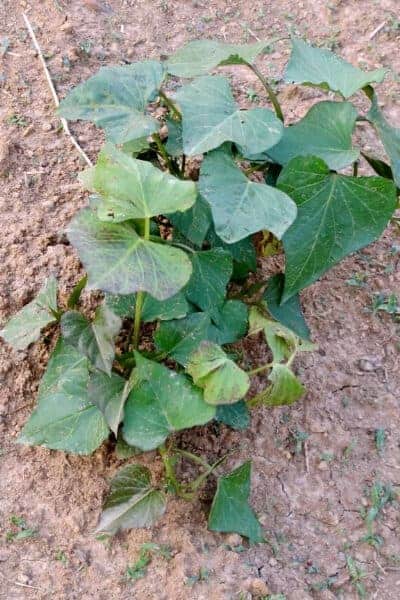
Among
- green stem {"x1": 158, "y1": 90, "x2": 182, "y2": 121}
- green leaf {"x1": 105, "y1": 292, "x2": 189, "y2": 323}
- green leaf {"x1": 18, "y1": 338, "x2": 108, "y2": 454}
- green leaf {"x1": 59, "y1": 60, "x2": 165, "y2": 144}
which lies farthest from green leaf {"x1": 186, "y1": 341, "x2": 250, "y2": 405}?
green stem {"x1": 158, "y1": 90, "x2": 182, "y2": 121}

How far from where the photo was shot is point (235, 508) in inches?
65.1

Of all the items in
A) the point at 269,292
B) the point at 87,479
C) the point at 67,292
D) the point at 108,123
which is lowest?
the point at 87,479

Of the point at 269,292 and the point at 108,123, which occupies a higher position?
the point at 108,123

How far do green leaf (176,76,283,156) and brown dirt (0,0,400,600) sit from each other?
18.8 inches

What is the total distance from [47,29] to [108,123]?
0.99m

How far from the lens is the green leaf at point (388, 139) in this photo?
180 centimetres

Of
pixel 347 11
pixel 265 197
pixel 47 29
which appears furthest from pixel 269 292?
pixel 347 11

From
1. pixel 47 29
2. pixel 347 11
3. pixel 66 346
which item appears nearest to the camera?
pixel 66 346

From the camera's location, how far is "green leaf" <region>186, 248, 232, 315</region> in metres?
1.72

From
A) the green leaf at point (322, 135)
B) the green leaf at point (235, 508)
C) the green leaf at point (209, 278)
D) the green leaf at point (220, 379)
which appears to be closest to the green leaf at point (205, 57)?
the green leaf at point (322, 135)

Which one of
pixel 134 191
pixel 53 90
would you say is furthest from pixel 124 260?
pixel 53 90

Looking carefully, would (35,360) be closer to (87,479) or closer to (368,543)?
(87,479)

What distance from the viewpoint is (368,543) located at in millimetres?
1773

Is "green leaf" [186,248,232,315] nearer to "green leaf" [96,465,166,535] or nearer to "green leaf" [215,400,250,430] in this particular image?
"green leaf" [215,400,250,430]
